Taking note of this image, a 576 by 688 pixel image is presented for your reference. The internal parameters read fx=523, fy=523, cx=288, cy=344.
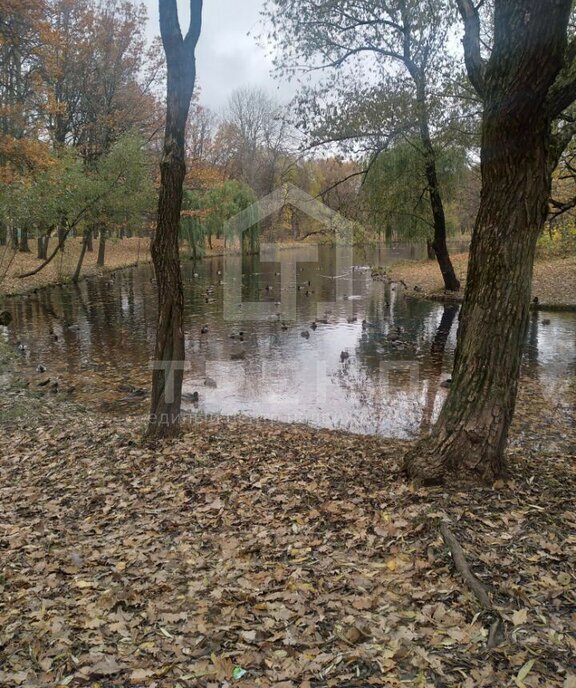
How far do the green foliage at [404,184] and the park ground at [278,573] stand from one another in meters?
14.7

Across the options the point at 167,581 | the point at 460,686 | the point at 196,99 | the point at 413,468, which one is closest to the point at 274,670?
the point at 460,686

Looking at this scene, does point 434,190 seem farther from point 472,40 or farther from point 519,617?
point 519,617

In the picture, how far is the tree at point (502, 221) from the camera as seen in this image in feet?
13.1

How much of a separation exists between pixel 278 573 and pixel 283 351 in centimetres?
933

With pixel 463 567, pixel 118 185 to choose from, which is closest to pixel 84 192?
pixel 118 185

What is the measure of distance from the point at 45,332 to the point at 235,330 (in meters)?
5.42

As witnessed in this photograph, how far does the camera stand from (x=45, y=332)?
15000 mm

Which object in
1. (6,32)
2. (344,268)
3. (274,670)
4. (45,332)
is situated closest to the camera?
(274,670)

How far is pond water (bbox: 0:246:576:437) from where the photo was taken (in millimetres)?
9047

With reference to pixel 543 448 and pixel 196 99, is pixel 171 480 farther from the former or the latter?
pixel 196 99

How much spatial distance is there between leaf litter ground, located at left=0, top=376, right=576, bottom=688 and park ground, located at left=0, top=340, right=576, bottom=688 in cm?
1

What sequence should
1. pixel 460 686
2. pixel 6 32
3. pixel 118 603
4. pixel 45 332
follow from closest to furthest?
1. pixel 460 686
2. pixel 118 603
3. pixel 45 332
4. pixel 6 32

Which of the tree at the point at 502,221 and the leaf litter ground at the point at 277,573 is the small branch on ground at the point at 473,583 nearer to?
the leaf litter ground at the point at 277,573

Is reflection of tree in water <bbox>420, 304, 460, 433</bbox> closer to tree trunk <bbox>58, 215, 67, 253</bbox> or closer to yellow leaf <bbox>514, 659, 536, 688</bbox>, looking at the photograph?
yellow leaf <bbox>514, 659, 536, 688</bbox>
